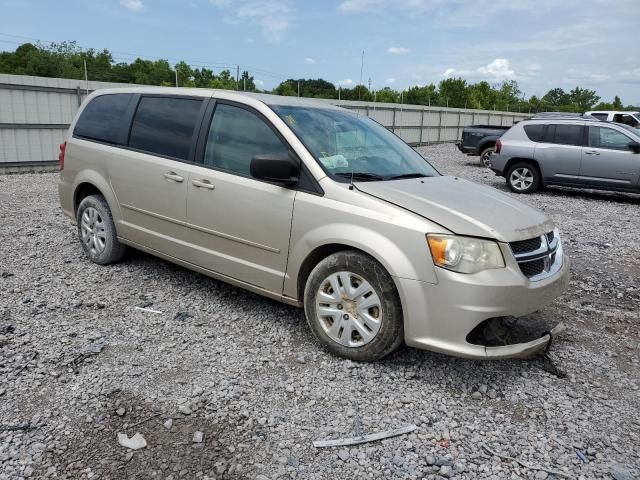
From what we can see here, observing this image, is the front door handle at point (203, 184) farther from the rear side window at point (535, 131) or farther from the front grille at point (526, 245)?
the rear side window at point (535, 131)

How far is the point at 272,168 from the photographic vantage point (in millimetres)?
3488

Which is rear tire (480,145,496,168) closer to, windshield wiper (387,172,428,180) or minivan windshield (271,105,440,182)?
minivan windshield (271,105,440,182)

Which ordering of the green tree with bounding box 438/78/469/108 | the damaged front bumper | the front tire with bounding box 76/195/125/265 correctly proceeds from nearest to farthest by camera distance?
the damaged front bumper, the front tire with bounding box 76/195/125/265, the green tree with bounding box 438/78/469/108

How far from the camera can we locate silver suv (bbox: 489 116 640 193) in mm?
10844

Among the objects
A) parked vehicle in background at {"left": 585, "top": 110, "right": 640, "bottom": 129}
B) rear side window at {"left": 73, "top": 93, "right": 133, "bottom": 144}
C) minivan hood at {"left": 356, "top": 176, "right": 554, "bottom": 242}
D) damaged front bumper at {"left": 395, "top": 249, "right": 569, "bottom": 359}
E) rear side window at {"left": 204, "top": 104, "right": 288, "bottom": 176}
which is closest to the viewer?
damaged front bumper at {"left": 395, "top": 249, "right": 569, "bottom": 359}

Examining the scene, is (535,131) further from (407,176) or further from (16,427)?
(16,427)

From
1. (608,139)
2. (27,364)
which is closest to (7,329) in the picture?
(27,364)

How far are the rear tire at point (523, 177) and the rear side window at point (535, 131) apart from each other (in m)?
0.58

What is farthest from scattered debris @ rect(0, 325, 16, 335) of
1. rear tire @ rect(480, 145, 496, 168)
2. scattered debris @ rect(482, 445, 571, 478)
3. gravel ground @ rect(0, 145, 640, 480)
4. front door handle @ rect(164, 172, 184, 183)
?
rear tire @ rect(480, 145, 496, 168)

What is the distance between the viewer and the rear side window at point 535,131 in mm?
11883

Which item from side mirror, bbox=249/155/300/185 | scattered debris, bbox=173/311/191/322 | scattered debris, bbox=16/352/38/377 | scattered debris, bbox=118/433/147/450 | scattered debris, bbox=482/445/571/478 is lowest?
scattered debris, bbox=118/433/147/450

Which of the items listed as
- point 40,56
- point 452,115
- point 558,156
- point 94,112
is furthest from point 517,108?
point 94,112

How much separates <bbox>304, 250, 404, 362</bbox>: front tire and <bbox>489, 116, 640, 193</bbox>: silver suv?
9.74 meters

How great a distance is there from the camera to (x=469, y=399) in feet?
10.3
